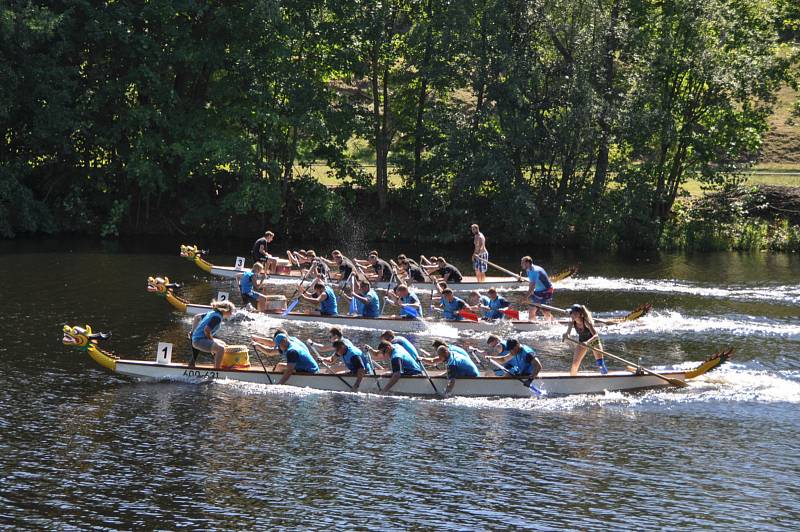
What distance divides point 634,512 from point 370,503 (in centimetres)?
443

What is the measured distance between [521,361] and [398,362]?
2930mm

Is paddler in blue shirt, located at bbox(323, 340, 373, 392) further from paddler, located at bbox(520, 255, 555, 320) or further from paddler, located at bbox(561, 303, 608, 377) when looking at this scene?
paddler, located at bbox(520, 255, 555, 320)

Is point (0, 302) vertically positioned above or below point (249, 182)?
below

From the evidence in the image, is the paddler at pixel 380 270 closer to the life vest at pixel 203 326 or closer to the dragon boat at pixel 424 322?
the dragon boat at pixel 424 322

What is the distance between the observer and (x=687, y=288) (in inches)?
1433

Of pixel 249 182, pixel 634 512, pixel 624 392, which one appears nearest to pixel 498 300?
pixel 624 392

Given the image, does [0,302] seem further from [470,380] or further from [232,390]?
[470,380]

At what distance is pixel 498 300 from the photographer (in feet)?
98.0

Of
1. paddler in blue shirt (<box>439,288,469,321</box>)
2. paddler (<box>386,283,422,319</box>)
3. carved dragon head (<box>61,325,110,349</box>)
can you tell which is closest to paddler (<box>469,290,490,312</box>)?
paddler in blue shirt (<box>439,288,469,321</box>)

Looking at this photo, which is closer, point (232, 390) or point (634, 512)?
point (634, 512)

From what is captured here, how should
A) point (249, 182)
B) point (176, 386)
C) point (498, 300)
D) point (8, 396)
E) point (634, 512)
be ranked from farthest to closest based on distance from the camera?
point (249, 182)
point (498, 300)
point (176, 386)
point (8, 396)
point (634, 512)

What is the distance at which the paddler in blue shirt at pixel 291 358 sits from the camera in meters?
22.7

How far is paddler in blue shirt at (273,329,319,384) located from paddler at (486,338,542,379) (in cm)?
467

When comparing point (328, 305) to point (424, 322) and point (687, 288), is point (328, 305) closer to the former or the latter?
point (424, 322)
